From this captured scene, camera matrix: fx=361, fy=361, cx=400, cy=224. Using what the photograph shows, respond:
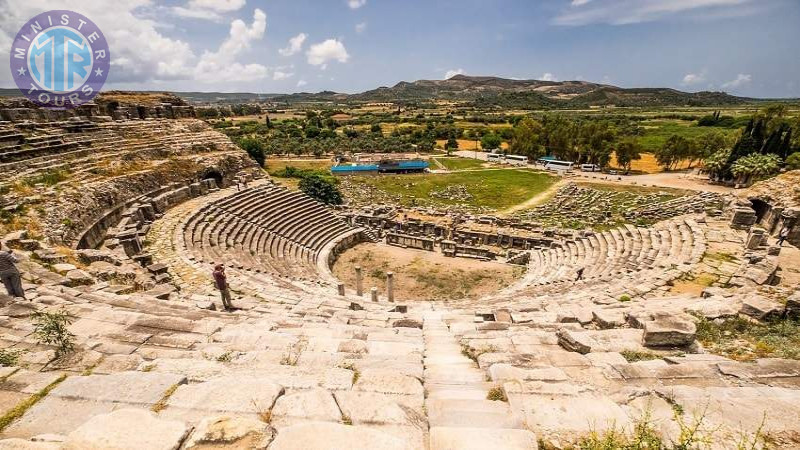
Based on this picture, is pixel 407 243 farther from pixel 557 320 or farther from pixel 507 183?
pixel 507 183

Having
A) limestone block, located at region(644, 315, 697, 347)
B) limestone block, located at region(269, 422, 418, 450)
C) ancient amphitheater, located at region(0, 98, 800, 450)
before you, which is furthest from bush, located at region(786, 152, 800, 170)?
limestone block, located at region(269, 422, 418, 450)

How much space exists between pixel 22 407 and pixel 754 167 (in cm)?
5414

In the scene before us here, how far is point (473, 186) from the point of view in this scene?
49562 mm

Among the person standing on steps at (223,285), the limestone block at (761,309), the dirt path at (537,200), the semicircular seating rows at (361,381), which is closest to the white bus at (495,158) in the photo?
the dirt path at (537,200)

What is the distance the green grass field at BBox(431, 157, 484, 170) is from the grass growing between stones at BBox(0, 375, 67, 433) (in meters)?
62.4

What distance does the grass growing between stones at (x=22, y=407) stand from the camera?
3.72 meters

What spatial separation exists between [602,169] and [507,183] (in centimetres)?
1819

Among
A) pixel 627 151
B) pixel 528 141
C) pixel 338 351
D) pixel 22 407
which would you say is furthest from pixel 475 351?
pixel 528 141

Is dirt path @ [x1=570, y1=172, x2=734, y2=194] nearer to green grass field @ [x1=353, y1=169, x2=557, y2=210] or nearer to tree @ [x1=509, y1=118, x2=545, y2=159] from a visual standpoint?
green grass field @ [x1=353, y1=169, x2=557, y2=210]

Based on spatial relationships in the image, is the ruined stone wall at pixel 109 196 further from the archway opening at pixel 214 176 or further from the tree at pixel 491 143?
the tree at pixel 491 143

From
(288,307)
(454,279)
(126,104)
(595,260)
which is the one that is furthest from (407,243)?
(126,104)

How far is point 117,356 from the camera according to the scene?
5305 millimetres

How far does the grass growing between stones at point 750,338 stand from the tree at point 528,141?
6050cm

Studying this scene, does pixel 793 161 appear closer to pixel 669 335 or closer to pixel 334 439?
pixel 669 335
